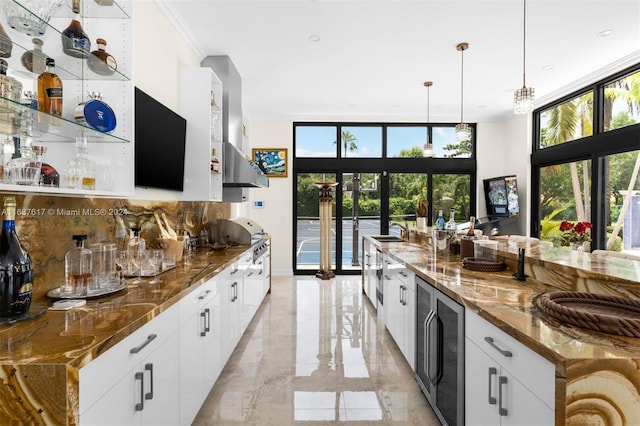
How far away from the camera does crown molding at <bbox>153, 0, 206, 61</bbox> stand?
2979mm

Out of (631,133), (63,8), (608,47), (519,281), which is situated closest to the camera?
(63,8)

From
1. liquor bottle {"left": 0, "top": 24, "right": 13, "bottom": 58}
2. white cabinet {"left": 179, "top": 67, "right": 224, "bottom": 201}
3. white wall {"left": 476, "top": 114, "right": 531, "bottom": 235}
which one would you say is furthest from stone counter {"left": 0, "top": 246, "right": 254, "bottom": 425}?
white wall {"left": 476, "top": 114, "right": 531, "bottom": 235}

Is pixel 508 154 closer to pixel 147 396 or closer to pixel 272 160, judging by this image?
pixel 272 160

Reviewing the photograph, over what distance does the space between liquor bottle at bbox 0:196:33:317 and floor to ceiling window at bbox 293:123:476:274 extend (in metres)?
5.58

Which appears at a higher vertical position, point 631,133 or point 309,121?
point 309,121

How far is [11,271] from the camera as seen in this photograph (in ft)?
4.16

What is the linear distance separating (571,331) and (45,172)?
2.25 metres

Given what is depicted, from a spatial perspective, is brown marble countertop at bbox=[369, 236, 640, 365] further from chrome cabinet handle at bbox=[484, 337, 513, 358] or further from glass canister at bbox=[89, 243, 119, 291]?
glass canister at bbox=[89, 243, 119, 291]

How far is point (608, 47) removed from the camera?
12.9 ft

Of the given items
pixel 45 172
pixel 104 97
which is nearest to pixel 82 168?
pixel 45 172

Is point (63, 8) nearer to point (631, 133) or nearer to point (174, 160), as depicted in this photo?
point (174, 160)

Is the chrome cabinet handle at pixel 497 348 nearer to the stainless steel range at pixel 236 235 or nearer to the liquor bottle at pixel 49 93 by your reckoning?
the liquor bottle at pixel 49 93

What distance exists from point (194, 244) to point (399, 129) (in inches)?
192

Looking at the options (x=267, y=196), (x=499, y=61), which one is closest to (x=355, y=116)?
(x=267, y=196)
